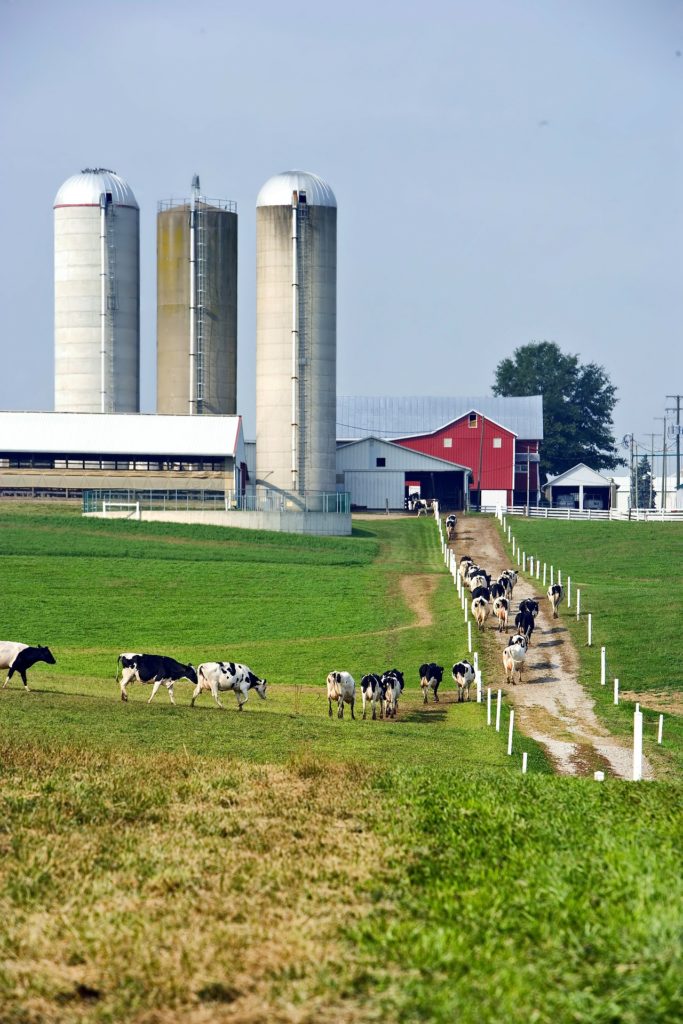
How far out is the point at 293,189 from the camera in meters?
80.4

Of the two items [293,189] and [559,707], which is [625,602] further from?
[293,189]

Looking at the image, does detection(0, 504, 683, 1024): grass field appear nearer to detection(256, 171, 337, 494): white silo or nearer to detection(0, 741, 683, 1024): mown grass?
detection(0, 741, 683, 1024): mown grass

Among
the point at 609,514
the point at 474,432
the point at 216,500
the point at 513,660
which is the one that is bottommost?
the point at 513,660

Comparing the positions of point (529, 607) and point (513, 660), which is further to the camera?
point (529, 607)

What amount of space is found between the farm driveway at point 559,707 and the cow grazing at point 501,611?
28 cm

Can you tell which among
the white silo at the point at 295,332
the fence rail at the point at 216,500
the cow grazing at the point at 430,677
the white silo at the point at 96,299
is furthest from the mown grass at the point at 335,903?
the white silo at the point at 96,299

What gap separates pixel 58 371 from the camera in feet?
284

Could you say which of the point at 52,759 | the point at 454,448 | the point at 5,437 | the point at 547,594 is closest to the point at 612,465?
the point at 454,448

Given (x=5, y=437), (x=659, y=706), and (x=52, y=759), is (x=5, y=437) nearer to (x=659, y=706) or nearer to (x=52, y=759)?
(x=659, y=706)

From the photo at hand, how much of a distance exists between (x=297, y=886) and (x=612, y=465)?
12266 centimetres

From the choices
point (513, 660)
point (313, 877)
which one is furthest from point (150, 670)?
point (313, 877)

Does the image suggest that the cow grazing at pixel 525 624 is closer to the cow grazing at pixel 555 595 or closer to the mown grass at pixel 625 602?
the mown grass at pixel 625 602

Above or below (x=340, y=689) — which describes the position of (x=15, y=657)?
above

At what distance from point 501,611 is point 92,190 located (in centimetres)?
5285
